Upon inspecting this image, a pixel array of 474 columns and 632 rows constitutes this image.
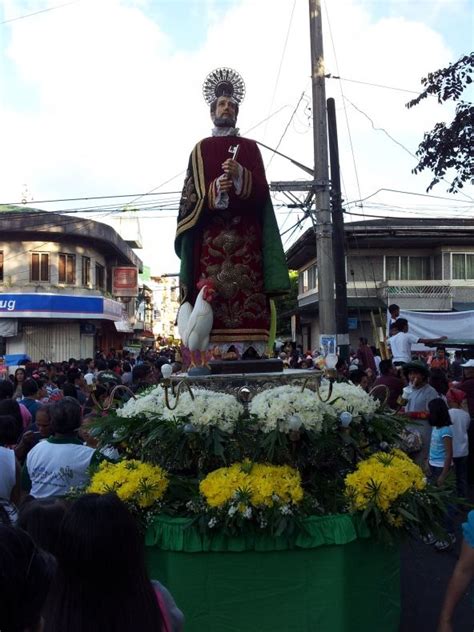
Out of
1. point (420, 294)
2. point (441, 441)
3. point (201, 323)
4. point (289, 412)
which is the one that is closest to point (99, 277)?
→ point (420, 294)

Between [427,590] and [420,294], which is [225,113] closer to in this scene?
[427,590]

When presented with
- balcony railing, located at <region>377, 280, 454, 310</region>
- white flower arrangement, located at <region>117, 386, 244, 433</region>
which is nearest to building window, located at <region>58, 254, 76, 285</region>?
balcony railing, located at <region>377, 280, 454, 310</region>

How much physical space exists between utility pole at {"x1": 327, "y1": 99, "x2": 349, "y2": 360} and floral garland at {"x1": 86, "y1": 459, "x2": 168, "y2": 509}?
10.2m

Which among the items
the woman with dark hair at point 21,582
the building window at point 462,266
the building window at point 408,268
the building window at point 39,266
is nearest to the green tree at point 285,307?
the building window at point 408,268

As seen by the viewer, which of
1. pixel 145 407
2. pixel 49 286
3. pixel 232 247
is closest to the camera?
pixel 145 407

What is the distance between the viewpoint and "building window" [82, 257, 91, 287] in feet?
86.8

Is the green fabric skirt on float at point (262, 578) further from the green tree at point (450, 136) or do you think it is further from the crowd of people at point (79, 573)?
the green tree at point (450, 136)

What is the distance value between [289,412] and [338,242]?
10668 mm

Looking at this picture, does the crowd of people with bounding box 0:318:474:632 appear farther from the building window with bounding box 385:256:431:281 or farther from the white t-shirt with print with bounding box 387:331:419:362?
the building window with bounding box 385:256:431:281

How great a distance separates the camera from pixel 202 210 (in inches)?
233

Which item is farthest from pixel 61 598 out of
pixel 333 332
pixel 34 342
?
pixel 34 342

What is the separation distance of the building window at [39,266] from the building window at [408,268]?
46.4ft

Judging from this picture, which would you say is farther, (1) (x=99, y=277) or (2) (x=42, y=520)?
(1) (x=99, y=277)

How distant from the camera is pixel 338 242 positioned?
561 inches
